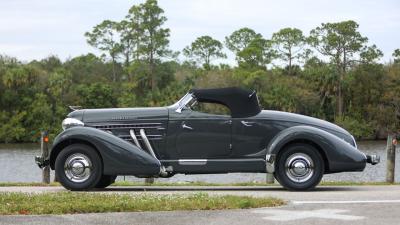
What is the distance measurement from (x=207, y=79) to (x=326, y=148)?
246 feet

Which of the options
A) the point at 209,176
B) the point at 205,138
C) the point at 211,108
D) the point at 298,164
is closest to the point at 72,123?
the point at 205,138

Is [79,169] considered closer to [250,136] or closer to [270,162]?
[250,136]

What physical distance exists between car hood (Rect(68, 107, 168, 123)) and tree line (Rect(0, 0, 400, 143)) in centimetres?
6107

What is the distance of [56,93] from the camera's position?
8362 centimetres

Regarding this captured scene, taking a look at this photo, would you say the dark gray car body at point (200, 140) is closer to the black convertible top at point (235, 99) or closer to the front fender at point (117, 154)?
the front fender at point (117, 154)

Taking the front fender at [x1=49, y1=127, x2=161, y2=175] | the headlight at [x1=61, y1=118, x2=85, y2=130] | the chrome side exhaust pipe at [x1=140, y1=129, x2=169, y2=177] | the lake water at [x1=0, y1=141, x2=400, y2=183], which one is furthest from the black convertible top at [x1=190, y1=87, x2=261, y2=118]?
the lake water at [x1=0, y1=141, x2=400, y2=183]

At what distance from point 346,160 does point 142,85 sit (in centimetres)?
8900

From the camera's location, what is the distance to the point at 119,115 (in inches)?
562

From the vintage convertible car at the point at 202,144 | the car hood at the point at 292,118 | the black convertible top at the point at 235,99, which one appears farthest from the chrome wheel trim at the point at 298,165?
the black convertible top at the point at 235,99

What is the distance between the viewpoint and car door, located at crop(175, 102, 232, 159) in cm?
1402

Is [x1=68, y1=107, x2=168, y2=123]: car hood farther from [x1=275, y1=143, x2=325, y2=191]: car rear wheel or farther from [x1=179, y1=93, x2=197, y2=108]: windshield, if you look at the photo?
[x1=275, y1=143, x2=325, y2=191]: car rear wheel

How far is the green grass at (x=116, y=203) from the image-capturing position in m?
9.77

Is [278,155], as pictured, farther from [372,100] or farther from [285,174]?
[372,100]

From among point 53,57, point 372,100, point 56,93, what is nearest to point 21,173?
point 56,93
